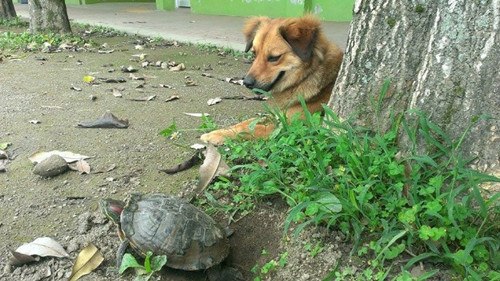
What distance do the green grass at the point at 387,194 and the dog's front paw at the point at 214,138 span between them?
2.18 ft

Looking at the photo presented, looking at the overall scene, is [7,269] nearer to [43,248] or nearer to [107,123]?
[43,248]

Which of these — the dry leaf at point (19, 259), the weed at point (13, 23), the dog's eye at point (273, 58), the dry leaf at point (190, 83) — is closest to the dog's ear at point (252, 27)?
the dog's eye at point (273, 58)

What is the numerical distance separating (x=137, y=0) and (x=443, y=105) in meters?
18.0

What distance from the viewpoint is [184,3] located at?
1555 cm

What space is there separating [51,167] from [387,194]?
2074 millimetres

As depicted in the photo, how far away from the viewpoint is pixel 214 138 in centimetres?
333

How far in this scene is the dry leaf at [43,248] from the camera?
90.3 inches

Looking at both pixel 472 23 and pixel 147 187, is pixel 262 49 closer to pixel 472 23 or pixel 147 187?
pixel 147 187

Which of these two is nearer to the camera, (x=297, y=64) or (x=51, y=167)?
(x=51, y=167)

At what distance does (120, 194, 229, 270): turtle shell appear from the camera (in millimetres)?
2293

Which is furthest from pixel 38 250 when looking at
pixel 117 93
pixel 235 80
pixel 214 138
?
pixel 235 80

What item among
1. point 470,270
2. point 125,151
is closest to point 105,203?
point 125,151

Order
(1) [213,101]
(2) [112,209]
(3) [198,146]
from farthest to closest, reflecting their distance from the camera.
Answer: (1) [213,101] < (3) [198,146] < (2) [112,209]

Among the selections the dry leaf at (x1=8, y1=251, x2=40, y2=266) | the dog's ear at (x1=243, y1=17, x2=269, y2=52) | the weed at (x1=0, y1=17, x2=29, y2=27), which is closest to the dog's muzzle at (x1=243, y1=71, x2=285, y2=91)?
the dog's ear at (x1=243, y1=17, x2=269, y2=52)
